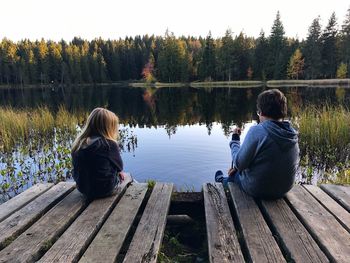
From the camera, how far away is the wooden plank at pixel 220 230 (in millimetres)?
2541

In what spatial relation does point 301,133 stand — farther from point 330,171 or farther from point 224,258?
point 224,258

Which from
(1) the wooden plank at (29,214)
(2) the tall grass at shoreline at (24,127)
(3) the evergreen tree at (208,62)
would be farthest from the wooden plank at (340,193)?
(3) the evergreen tree at (208,62)

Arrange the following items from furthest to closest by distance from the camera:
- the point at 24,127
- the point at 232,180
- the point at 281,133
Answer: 1. the point at 24,127
2. the point at 232,180
3. the point at 281,133

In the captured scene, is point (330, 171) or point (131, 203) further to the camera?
point (330, 171)

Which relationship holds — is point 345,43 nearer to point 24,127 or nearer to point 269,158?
point 24,127

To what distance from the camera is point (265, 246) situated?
104 inches

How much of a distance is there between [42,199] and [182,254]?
1.93m

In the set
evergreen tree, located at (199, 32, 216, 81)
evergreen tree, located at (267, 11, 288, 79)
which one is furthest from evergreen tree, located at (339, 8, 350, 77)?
evergreen tree, located at (199, 32, 216, 81)

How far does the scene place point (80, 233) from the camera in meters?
2.88

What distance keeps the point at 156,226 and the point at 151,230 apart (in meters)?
0.09

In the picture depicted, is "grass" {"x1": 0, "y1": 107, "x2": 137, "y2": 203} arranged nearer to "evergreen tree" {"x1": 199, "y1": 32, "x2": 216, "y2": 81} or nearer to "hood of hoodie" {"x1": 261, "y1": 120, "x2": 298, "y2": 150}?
"hood of hoodie" {"x1": 261, "y1": 120, "x2": 298, "y2": 150}

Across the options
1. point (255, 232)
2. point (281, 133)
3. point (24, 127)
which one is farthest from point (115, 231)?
point (24, 127)

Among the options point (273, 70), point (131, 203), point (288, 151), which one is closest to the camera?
point (288, 151)

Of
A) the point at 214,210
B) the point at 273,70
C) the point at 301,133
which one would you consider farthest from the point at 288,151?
the point at 273,70
